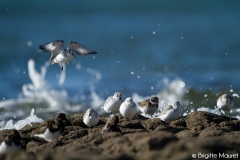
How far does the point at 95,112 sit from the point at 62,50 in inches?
163

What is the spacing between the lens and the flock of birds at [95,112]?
975 centimetres

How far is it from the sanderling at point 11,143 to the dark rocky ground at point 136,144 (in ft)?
0.55

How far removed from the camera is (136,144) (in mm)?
7477

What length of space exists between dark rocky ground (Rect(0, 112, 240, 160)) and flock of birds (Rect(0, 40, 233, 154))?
22cm

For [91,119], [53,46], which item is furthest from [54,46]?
[91,119]

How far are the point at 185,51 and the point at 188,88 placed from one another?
140 inches

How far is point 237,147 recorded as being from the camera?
786cm

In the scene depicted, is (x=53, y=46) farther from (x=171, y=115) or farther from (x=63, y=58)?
(x=171, y=115)

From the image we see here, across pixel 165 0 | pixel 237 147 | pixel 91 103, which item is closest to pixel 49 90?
pixel 91 103

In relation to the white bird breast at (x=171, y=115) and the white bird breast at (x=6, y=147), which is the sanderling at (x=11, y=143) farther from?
the white bird breast at (x=171, y=115)

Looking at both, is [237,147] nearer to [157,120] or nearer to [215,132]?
[215,132]

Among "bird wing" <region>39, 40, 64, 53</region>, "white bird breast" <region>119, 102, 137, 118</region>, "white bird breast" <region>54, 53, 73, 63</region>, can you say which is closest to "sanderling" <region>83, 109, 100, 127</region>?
"white bird breast" <region>119, 102, 137, 118</region>

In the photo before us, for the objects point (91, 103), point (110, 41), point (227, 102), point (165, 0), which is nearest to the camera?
point (227, 102)

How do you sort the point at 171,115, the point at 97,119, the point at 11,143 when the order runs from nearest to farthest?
the point at 11,143
the point at 97,119
the point at 171,115
